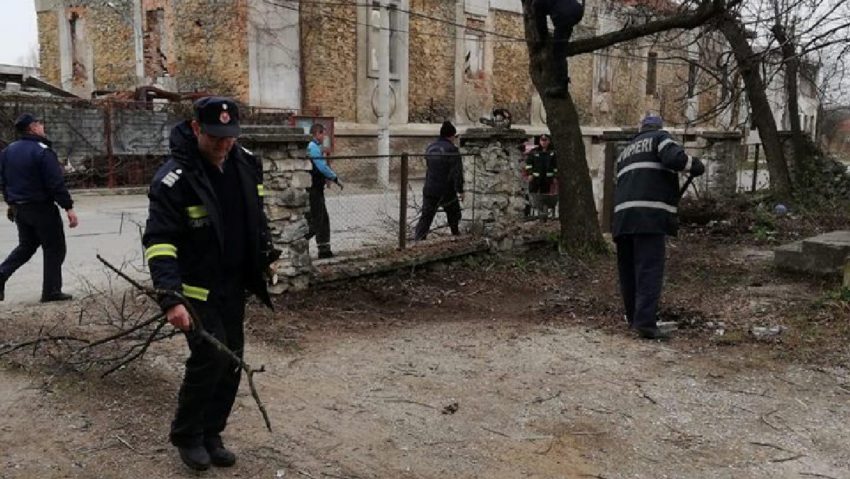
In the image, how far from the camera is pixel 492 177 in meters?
9.20

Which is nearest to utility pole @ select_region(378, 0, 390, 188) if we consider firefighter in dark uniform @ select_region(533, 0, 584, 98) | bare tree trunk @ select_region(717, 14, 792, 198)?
bare tree trunk @ select_region(717, 14, 792, 198)

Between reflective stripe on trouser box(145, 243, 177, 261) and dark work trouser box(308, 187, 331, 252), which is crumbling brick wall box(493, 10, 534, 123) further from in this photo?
reflective stripe on trouser box(145, 243, 177, 261)

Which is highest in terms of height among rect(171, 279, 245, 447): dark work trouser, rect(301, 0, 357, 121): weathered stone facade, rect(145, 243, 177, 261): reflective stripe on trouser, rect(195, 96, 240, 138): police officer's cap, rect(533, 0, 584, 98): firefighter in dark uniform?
rect(301, 0, 357, 121): weathered stone facade

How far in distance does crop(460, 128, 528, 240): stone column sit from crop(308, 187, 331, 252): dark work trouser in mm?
1784

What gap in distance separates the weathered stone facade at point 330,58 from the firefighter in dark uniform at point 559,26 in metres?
13.6

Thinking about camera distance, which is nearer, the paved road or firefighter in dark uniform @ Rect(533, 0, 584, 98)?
the paved road

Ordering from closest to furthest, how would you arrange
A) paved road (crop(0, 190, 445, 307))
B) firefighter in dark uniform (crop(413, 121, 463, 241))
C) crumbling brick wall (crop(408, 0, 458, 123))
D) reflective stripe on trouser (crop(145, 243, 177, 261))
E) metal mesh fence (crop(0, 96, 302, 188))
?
reflective stripe on trouser (crop(145, 243, 177, 261)), paved road (crop(0, 190, 445, 307)), firefighter in dark uniform (crop(413, 121, 463, 241)), metal mesh fence (crop(0, 96, 302, 188)), crumbling brick wall (crop(408, 0, 458, 123))

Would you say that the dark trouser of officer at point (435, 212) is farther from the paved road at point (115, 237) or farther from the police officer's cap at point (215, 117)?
the police officer's cap at point (215, 117)

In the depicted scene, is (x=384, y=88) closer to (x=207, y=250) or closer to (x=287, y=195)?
(x=287, y=195)

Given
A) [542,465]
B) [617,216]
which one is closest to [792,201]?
[617,216]

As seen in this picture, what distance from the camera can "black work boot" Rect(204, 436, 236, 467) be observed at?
12.0 feet

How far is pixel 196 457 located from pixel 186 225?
111cm

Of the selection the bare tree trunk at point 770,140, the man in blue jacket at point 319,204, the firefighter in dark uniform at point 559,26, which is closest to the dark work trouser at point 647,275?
the firefighter in dark uniform at point 559,26

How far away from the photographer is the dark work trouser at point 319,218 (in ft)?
28.9
